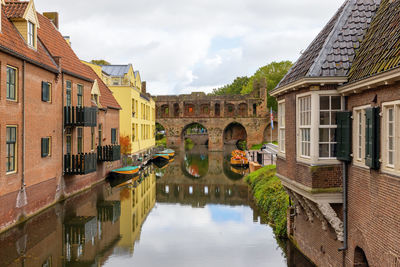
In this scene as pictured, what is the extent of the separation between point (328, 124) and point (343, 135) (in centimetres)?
45

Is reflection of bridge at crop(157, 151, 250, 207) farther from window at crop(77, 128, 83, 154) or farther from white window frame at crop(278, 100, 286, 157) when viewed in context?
white window frame at crop(278, 100, 286, 157)

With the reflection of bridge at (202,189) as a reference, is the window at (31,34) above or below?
above

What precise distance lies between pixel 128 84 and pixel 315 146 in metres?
28.3

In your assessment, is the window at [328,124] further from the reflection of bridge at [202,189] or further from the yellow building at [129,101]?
the yellow building at [129,101]

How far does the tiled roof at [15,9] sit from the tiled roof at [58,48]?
2.37 metres

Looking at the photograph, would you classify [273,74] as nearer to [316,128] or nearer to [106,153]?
[106,153]

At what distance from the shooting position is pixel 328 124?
8.27 metres

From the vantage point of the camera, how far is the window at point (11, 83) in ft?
42.8

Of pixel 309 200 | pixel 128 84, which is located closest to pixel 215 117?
pixel 128 84

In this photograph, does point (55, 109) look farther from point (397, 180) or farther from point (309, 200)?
point (397, 180)

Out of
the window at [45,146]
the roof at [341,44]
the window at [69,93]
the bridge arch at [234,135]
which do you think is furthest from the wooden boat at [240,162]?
the bridge arch at [234,135]

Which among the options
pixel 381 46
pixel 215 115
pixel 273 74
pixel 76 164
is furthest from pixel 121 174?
pixel 273 74

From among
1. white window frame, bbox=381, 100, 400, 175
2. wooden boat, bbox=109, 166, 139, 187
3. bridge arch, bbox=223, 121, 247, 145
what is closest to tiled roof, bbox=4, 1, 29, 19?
white window frame, bbox=381, 100, 400, 175

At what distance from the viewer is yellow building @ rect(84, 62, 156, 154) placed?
108ft
